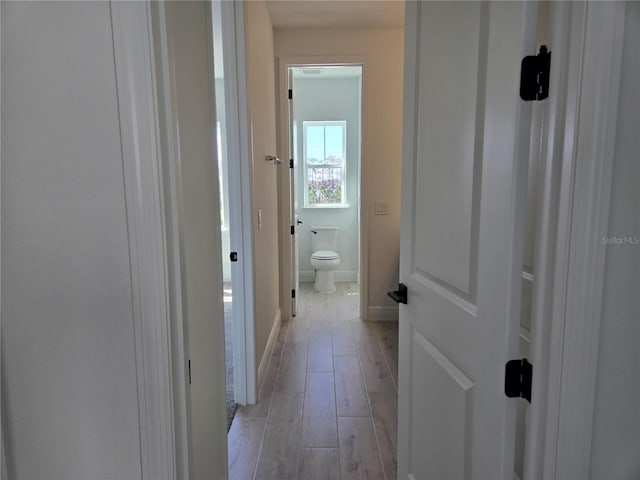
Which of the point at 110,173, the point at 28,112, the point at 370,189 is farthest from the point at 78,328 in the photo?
the point at 370,189

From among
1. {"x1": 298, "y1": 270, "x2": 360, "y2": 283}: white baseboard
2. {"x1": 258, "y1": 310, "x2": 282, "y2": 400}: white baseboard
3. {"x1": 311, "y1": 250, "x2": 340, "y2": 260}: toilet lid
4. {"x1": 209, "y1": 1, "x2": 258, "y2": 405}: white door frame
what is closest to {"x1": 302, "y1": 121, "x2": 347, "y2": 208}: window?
{"x1": 311, "y1": 250, "x2": 340, "y2": 260}: toilet lid

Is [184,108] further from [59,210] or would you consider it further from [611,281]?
[611,281]

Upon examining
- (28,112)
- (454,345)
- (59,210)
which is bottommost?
(454,345)

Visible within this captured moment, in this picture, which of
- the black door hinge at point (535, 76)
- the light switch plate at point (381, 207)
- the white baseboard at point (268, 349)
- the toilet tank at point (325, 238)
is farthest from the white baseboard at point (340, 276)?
the black door hinge at point (535, 76)

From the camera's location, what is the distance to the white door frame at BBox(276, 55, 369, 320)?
353 cm

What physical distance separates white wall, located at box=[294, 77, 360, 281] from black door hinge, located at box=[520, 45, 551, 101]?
14.6 ft

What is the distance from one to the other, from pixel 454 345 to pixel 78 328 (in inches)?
36.7

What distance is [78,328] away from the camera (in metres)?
0.77

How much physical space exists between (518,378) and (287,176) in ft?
10.3

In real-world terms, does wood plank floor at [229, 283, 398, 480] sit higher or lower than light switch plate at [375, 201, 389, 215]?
lower

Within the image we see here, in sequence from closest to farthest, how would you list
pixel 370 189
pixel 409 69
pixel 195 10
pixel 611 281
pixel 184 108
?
1. pixel 611 281
2. pixel 184 108
3. pixel 195 10
4. pixel 409 69
5. pixel 370 189

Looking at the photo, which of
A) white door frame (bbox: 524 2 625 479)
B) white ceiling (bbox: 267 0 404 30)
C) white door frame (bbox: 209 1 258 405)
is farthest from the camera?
white ceiling (bbox: 267 0 404 30)

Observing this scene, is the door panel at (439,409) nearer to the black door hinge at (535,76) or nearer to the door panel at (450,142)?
the door panel at (450,142)

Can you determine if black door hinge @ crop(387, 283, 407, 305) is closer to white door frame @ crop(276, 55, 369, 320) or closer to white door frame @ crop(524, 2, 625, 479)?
white door frame @ crop(524, 2, 625, 479)
